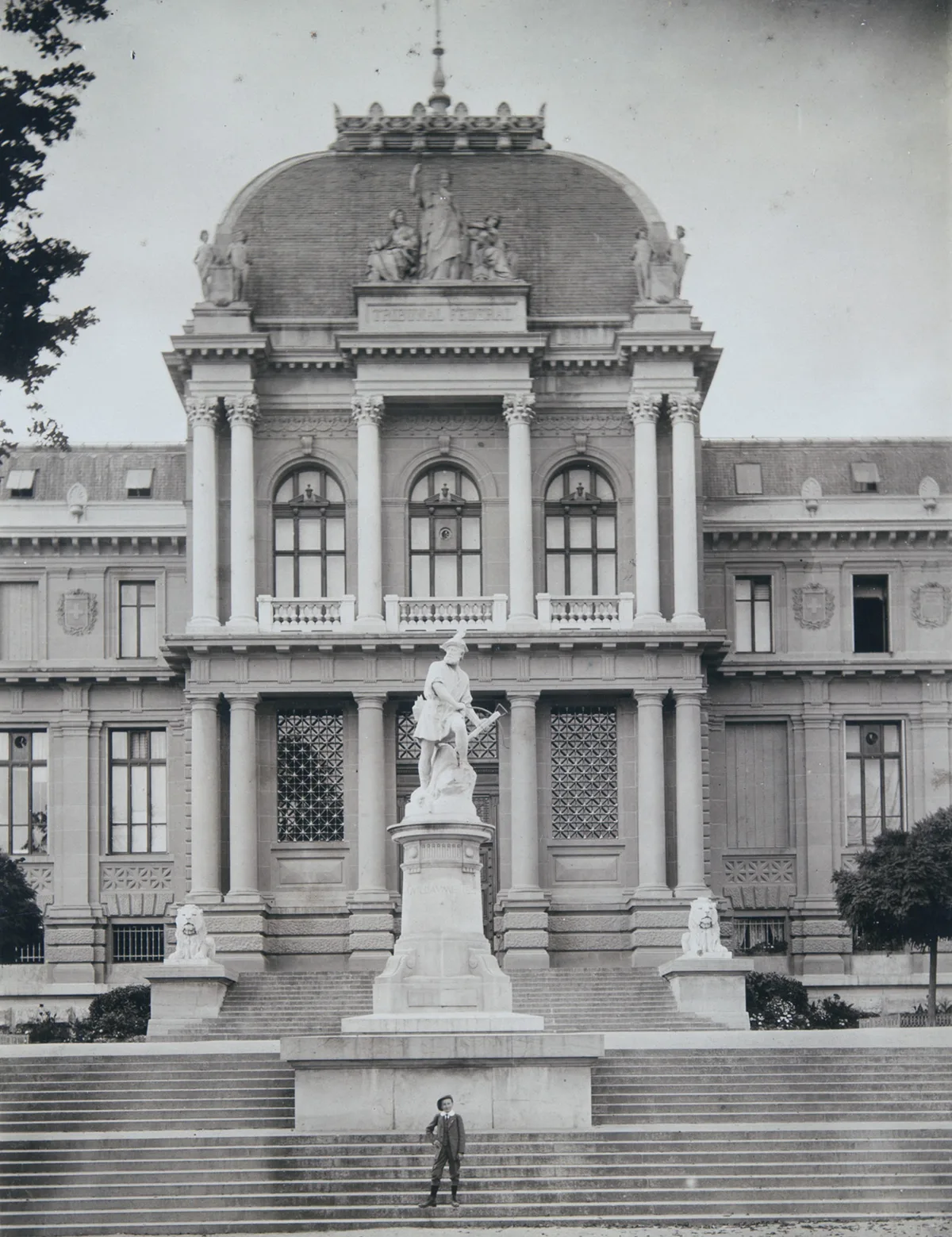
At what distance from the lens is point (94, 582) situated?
52.1m

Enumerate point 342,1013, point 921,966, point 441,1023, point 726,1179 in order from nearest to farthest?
1. point 726,1179
2. point 441,1023
3. point 342,1013
4. point 921,966

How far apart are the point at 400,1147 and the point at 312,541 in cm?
2143

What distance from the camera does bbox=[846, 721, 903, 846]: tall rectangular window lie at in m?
50.8

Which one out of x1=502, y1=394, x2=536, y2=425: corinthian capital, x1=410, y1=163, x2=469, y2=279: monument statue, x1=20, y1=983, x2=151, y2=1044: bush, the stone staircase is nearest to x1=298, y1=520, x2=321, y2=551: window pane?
x1=502, y1=394, x2=536, y2=425: corinthian capital

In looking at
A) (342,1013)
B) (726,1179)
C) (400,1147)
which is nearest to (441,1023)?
(400,1147)

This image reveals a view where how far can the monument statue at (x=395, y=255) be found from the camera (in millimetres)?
47250

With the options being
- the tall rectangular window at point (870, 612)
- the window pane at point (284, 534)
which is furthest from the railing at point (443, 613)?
the tall rectangular window at point (870, 612)

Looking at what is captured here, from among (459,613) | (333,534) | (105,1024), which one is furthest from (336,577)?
(105,1024)

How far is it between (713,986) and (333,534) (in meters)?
13.3

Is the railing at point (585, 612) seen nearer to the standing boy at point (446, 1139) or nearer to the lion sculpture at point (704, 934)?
the lion sculpture at point (704, 934)

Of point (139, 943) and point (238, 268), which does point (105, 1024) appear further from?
point (238, 268)

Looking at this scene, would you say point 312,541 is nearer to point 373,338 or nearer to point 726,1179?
point 373,338

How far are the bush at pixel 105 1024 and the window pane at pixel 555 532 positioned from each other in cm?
1217

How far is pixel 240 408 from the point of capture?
153ft
